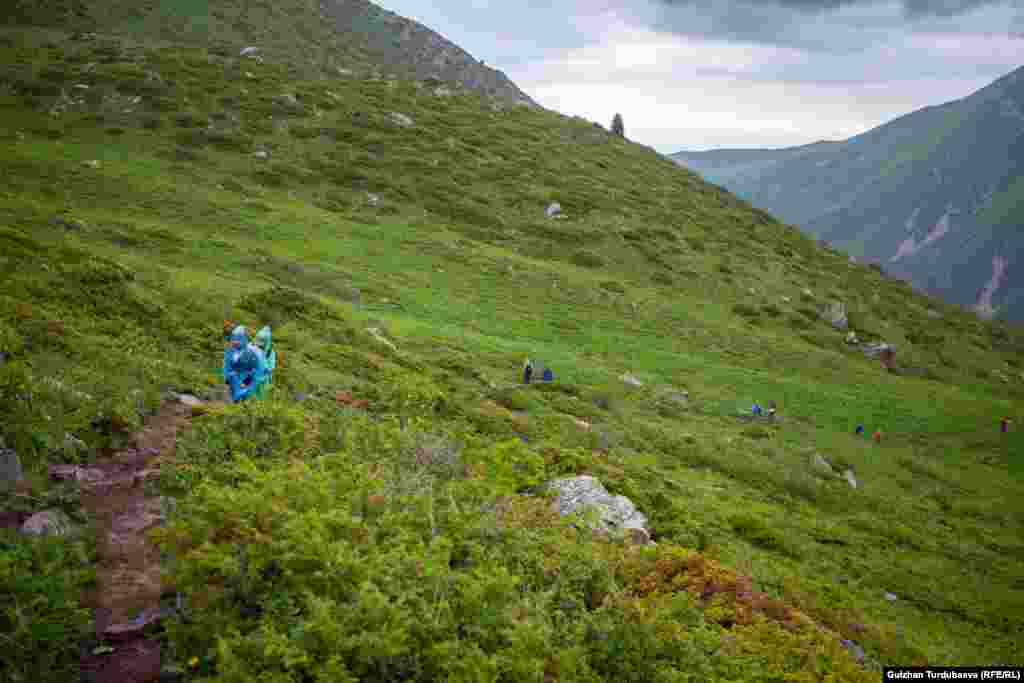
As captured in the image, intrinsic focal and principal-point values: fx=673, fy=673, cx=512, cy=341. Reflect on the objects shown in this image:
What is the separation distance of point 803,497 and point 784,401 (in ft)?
42.2

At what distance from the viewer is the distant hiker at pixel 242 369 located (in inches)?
478

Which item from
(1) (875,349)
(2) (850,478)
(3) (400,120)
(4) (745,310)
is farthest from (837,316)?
(3) (400,120)

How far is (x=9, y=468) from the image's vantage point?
812 cm

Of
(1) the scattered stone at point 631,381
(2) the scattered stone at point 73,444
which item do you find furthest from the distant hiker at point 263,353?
(1) the scattered stone at point 631,381

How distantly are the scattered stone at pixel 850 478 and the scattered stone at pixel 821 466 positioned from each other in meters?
0.46

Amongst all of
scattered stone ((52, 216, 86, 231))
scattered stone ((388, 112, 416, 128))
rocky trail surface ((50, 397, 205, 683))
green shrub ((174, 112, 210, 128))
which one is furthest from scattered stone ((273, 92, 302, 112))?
rocky trail surface ((50, 397, 205, 683))

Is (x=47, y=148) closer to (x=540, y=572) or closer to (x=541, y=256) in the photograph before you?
(x=541, y=256)

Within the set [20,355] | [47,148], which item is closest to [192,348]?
[20,355]

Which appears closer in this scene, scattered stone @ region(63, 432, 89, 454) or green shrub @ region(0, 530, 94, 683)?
green shrub @ region(0, 530, 94, 683)

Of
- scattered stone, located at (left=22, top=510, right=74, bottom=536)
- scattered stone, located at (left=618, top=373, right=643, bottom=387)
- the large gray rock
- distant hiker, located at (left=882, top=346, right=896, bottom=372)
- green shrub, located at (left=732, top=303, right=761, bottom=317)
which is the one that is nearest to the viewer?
scattered stone, located at (left=22, top=510, right=74, bottom=536)

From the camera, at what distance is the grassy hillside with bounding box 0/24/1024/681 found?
277 inches

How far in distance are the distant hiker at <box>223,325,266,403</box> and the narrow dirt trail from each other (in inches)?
68.2

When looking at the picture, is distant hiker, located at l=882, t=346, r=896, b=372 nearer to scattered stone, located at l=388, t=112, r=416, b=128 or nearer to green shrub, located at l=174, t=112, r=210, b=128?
scattered stone, located at l=388, t=112, r=416, b=128

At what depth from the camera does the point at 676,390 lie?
3053 centimetres
